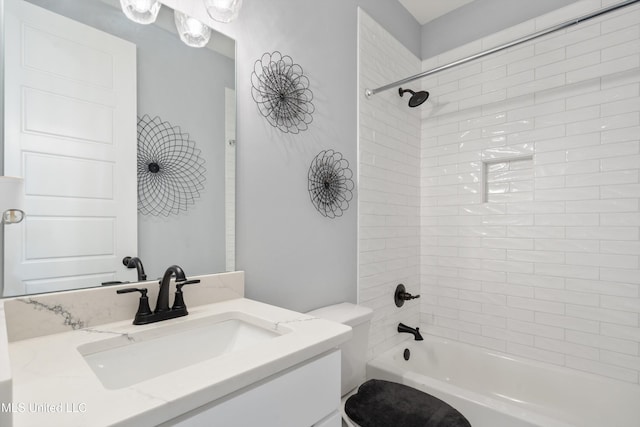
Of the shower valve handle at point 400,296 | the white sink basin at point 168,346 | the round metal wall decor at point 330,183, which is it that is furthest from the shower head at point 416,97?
the white sink basin at point 168,346

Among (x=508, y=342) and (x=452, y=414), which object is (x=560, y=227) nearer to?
(x=508, y=342)

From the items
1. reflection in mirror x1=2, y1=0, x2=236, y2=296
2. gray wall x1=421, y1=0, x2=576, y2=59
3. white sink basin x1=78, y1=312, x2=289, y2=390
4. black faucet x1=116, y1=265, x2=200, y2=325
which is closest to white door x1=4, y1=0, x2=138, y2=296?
reflection in mirror x1=2, y1=0, x2=236, y2=296

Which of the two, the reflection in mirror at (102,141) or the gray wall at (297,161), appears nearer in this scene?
the reflection in mirror at (102,141)

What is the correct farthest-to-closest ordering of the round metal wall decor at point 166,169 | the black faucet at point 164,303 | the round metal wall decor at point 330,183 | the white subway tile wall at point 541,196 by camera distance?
1. the white subway tile wall at point 541,196
2. the round metal wall decor at point 330,183
3. the round metal wall decor at point 166,169
4. the black faucet at point 164,303

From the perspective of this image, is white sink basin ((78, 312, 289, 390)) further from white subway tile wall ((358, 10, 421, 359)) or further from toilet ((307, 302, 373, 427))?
white subway tile wall ((358, 10, 421, 359))

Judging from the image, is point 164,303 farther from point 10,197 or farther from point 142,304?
point 10,197

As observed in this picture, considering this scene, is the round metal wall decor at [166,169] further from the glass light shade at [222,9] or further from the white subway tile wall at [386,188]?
the white subway tile wall at [386,188]

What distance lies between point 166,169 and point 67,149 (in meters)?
0.29

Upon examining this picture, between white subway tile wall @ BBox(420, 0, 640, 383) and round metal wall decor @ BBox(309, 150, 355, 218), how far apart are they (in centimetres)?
66

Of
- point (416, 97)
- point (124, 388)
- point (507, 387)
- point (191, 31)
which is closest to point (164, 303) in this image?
point (124, 388)

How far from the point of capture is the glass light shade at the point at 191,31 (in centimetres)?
119

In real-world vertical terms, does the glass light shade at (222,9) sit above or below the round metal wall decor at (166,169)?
above

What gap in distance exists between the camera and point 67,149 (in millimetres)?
919

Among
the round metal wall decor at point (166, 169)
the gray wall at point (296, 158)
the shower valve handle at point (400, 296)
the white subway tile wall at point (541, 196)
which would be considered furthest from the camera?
the shower valve handle at point (400, 296)
